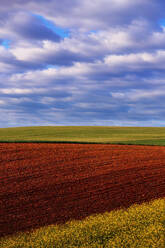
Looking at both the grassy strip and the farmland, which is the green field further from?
the grassy strip

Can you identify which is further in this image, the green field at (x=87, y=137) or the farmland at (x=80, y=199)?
the green field at (x=87, y=137)

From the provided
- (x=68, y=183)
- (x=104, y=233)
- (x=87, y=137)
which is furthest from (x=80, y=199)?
(x=87, y=137)

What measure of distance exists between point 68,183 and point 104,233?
5738 mm

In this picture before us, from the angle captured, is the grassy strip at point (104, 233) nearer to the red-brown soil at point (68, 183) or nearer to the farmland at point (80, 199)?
the farmland at point (80, 199)

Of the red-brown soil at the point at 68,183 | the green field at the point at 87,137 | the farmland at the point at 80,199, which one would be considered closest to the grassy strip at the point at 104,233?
the farmland at the point at 80,199

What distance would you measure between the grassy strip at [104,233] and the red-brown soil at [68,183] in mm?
817


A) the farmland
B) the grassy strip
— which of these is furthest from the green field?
the grassy strip

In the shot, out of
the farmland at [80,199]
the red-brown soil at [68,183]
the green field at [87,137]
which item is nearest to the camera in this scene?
the farmland at [80,199]

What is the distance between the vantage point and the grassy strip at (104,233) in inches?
300

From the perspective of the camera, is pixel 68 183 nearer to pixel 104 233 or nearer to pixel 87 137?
pixel 104 233

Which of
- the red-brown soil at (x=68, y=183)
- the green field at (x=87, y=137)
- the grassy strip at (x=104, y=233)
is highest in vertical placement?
the green field at (x=87, y=137)

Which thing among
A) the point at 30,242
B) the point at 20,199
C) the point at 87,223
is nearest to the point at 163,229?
the point at 87,223

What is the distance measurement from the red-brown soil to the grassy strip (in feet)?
2.68

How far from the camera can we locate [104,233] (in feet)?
27.2
